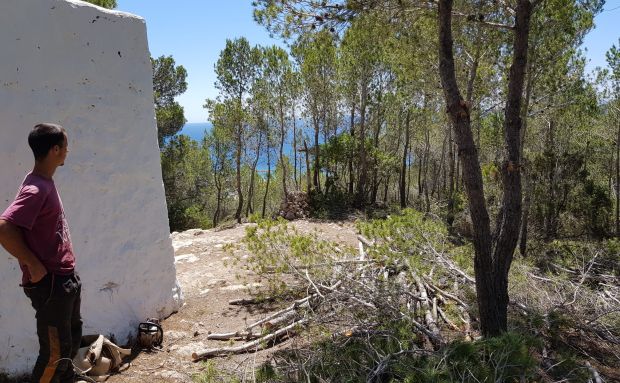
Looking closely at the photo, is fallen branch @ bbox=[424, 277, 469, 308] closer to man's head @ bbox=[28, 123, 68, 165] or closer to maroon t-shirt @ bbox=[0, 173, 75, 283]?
maroon t-shirt @ bbox=[0, 173, 75, 283]

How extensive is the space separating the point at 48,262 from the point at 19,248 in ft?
0.71

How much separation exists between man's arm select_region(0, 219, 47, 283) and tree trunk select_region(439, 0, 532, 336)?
10.6 feet

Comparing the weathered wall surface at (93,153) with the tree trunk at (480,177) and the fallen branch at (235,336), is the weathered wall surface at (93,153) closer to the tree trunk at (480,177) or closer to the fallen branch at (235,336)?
the fallen branch at (235,336)

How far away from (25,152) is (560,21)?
1078 cm

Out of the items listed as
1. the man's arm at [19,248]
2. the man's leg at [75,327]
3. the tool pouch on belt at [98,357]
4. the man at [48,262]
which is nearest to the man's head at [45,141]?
the man at [48,262]

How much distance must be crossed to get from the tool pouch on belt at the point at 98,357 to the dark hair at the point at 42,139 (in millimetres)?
1749

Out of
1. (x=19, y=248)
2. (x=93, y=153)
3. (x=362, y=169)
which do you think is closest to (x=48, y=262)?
(x=19, y=248)

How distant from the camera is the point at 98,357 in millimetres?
3447

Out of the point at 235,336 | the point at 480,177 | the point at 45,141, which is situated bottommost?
the point at 235,336

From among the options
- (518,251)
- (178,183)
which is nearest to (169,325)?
(518,251)

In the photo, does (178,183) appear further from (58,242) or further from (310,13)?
(58,242)

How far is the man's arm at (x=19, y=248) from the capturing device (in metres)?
2.27

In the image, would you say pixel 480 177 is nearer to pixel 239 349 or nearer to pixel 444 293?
pixel 444 293

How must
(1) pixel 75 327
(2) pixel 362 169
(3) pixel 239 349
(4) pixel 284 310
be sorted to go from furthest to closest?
1. (2) pixel 362 169
2. (4) pixel 284 310
3. (3) pixel 239 349
4. (1) pixel 75 327
